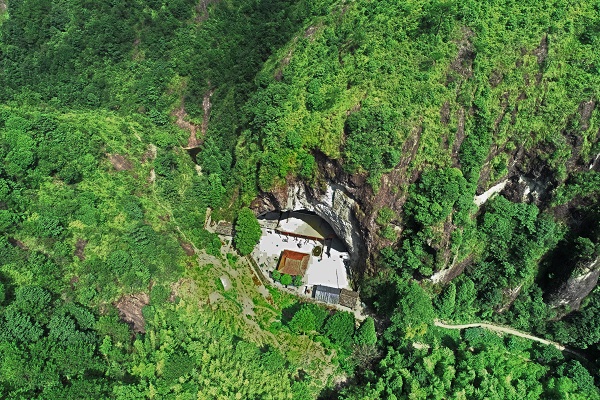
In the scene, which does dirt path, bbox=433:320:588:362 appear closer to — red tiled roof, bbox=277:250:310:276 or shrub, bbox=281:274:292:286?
red tiled roof, bbox=277:250:310:276

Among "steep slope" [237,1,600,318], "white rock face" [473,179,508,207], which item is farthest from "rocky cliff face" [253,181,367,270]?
"white rock face" [473,179,508,207]

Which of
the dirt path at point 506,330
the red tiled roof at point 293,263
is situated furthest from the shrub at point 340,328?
the dirt path at point 506,330

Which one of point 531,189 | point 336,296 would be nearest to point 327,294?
point 336,296

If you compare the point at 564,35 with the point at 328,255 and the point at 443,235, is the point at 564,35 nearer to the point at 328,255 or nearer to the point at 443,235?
the point at 443,235

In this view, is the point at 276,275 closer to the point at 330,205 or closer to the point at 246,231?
the point at 246,231

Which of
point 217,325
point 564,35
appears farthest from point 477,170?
point 217,325

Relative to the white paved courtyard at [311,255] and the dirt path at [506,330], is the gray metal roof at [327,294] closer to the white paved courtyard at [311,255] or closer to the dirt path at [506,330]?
the white paved courtyard at [311,255]
